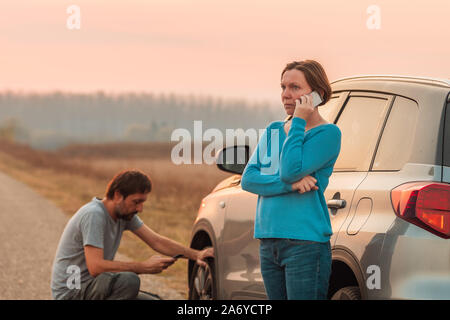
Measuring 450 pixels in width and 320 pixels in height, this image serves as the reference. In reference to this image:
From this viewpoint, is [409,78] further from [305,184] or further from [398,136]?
[305,184]

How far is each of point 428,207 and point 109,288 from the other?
2.76 metres

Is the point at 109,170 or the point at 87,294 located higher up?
the point at 87,294

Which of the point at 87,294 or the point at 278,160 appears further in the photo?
the point at 87,294

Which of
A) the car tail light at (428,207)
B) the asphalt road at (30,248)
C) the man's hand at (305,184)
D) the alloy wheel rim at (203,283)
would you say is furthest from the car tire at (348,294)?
the asphalt road at (30,248)

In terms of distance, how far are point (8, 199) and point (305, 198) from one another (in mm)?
22511

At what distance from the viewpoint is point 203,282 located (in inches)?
268

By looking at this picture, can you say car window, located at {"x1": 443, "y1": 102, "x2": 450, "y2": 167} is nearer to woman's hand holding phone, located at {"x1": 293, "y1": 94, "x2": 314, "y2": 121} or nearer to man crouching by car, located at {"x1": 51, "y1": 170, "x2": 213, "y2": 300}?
woman's hand holding phone, located at {"x1": 293, "y1": 94, "x2": 314, "y2": 121}

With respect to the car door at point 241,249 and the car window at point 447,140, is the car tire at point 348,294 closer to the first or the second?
the car window at point 447,140

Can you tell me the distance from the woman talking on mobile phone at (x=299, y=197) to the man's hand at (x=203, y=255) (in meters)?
2.35

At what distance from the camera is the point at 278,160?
168 inches

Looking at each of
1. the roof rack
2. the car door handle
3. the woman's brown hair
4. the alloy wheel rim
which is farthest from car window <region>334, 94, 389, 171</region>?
the alloy wheel rim

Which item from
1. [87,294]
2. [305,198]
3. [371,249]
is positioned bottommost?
[87,294]

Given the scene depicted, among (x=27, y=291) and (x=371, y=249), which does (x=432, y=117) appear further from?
(x=27, y=291)
